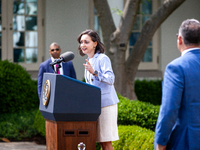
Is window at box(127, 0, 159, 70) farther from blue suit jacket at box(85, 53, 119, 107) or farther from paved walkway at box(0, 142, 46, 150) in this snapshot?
blue suit jacket at box(85, 53, 119, 107)

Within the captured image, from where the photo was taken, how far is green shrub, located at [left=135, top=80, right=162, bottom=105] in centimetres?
940

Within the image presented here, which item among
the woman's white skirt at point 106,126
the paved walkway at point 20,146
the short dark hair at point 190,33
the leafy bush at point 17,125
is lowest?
the paved walkway at point 20,146

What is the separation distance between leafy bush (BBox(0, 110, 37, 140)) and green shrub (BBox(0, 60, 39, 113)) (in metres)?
0.18

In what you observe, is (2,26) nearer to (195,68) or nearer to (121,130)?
(121,130)

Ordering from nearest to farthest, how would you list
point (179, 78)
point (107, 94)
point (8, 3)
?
point (179, 78)
point (107, 94)
point (8, 3)

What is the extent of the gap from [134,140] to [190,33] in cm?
226

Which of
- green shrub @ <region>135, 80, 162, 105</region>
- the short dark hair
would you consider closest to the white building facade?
green shrub @ <region>135, 80, 162, 105</region>

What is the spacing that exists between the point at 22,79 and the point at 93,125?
201 inches

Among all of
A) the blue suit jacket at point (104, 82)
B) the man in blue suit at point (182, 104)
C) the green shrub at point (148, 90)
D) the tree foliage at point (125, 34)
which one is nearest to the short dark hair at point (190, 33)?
the man in blue suit at point (182, 104)

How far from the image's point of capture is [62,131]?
113 inches

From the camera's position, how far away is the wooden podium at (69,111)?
110 inches

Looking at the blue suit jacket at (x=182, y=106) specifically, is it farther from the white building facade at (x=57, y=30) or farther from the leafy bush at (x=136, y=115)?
the white building facade at (x=57, y=30)

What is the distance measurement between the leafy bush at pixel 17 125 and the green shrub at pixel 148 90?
3.16 m

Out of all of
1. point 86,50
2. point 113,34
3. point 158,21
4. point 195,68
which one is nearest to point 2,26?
point 113,34
